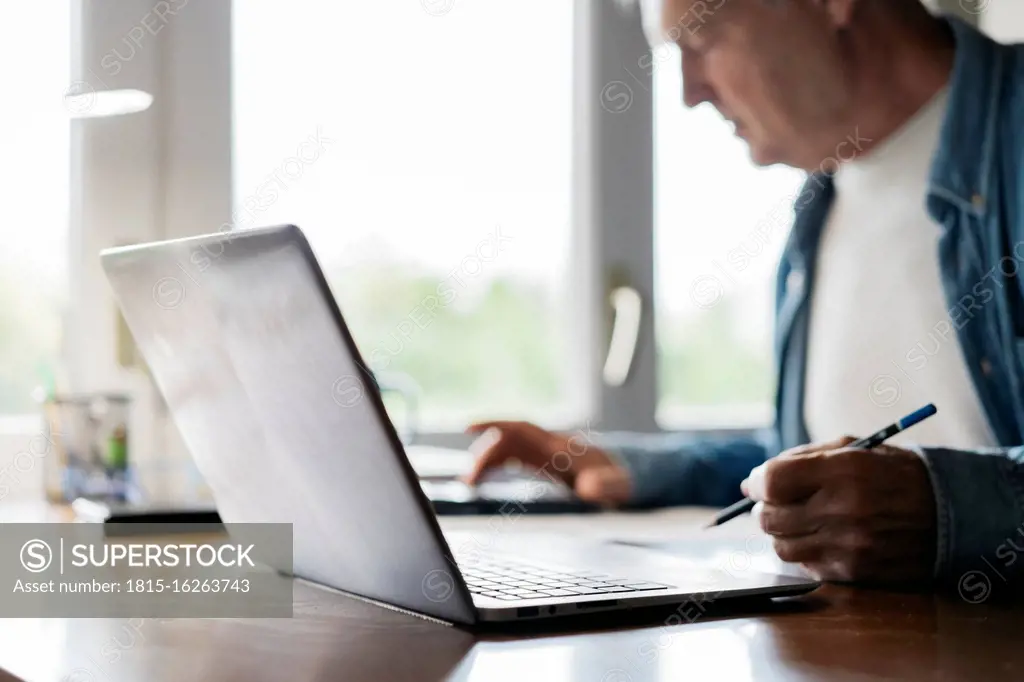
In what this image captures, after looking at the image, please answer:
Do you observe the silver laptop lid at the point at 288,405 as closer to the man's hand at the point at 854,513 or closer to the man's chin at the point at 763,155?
the man's hand at the point at 854,513

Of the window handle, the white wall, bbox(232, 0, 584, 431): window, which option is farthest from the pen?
the white wall

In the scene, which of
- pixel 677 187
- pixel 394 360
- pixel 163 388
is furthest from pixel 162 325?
pixel 677 187

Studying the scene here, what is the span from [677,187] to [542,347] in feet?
1.46

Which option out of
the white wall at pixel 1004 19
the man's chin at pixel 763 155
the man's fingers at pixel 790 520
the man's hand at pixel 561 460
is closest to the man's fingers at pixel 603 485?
the man's hand at pixel 561 460

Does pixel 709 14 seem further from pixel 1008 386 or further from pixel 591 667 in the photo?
pixel 591 667

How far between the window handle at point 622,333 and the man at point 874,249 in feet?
2.00

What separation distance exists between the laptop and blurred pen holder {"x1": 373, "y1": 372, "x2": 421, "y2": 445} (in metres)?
1.10

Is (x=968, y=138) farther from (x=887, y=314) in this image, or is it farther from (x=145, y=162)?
(x=145, y=162)

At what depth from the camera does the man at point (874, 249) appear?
3.86 feet

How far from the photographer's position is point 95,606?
704 millimetres

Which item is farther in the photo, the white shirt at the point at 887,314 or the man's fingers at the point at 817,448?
the white shirt at the point at 887,314

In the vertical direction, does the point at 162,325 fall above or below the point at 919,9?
below

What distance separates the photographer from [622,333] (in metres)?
2.29

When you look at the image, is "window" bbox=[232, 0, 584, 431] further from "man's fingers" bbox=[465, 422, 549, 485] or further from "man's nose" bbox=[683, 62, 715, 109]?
"man's nose" bbox=[683, 62, 715, 109]
